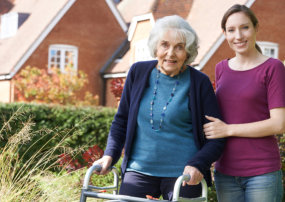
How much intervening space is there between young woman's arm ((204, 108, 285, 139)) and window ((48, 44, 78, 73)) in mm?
19756

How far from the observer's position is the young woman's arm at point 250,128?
3252 millimetres

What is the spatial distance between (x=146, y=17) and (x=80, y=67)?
14.6ft

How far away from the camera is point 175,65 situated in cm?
337

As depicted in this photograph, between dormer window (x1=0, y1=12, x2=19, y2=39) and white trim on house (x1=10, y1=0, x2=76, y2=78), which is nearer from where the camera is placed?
white trim on house (x1=10, y1=0, x2=76, y2=78)

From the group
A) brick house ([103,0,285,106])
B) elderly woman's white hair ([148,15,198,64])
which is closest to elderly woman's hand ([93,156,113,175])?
elderly woman's white hair ([148,15,198,64])

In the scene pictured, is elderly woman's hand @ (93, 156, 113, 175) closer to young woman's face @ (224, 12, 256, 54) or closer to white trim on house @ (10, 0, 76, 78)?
young woman's face @ (224, 12, 256, 54)

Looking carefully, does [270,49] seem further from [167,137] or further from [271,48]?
[167,137]

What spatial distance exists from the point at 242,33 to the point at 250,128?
617mm

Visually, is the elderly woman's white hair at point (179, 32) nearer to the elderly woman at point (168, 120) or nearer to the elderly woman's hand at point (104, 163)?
the elderly woman at point (168, 120)

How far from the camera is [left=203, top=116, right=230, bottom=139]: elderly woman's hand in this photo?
3295mm

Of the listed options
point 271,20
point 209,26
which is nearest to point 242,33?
point 209,26

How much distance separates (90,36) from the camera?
930 inches

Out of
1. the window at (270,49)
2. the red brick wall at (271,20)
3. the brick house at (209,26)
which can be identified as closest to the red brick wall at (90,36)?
the brick house at (209,26)

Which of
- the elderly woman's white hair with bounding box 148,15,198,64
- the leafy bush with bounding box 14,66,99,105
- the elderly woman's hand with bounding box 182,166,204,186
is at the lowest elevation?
the elderly woman's hand with bounding box 182,166,204,186
